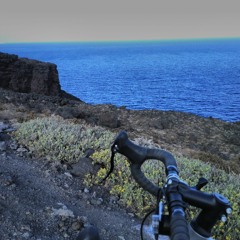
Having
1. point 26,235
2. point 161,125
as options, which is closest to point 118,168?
point 26,235

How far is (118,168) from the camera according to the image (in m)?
7.32

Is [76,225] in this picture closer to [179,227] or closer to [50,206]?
[50,206]

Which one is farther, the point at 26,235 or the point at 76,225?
the point at 76,225

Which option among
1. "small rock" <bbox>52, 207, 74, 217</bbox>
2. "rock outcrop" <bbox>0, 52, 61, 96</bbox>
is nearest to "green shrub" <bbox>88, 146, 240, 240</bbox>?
"small rock" <bbox>52, 207, 74, 217</bbox>

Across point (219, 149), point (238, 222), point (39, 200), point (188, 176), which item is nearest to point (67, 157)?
point (39, 200)

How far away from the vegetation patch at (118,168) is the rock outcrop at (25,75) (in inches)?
1124

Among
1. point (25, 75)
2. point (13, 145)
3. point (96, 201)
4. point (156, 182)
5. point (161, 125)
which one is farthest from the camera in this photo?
point (25, 75)

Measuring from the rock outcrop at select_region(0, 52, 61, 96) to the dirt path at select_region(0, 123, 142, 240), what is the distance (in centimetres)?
3018

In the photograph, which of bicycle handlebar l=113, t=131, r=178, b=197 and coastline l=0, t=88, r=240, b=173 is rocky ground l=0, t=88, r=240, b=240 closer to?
bicycle handlebar l=113, t=131, r=178, b=197

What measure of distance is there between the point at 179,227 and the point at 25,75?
36785 mm

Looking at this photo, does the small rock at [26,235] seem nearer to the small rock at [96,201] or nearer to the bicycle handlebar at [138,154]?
the small rock at [96,201]

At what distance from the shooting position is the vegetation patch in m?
6.34

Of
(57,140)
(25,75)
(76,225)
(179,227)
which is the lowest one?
(25,75)

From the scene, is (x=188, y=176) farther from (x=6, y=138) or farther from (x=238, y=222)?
(x=6, y=138)
